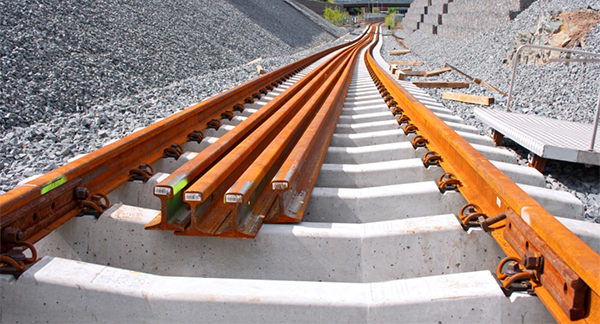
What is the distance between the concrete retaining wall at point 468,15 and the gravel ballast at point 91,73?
1061cm

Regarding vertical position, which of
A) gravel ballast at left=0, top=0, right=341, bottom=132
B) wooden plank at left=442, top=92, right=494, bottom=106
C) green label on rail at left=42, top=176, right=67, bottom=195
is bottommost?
wooden plank at left=442, top=92, right=494, bottom=106

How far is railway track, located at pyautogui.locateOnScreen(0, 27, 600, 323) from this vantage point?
164 cm

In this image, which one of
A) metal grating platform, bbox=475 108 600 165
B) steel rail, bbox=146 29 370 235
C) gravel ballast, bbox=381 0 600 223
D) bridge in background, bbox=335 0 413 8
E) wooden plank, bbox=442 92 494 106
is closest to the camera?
steel rail, bbox=146 29 370 235

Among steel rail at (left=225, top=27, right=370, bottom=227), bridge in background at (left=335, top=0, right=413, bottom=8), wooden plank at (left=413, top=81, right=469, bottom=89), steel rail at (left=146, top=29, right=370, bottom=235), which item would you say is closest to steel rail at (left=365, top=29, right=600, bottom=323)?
steel rail at (left=225, top=27, right=370, bottom=227)

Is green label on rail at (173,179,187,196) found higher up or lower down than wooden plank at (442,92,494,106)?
higher up

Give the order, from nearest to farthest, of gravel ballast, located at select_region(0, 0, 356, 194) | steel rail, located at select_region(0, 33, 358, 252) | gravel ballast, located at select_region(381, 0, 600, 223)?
steel rail, located at select_region(0, 33, 358, 252) → gravel ballast, located at select_region(381, 0, 600, 223) → gravel ballast, located at select_region(0, 0, 356, 194)

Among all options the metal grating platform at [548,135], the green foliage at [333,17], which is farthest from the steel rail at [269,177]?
the green foliage at [333,17]

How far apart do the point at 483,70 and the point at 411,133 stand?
32.0ft

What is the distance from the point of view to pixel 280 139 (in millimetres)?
3270

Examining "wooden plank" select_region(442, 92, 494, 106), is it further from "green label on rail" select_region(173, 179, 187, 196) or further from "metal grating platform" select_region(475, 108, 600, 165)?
"green label on rail" select_region(173, 179, 187, 196)

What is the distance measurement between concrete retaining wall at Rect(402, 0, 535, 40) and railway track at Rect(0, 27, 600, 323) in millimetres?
16328

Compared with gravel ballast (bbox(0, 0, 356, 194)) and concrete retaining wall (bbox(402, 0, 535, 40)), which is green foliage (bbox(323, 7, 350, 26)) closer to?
concrete retaining wall (bbox(402, 0, 535, 40))

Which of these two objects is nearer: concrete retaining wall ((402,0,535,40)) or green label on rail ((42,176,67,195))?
green label on rail ((42,176,67,195))

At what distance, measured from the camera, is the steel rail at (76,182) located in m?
1.94
